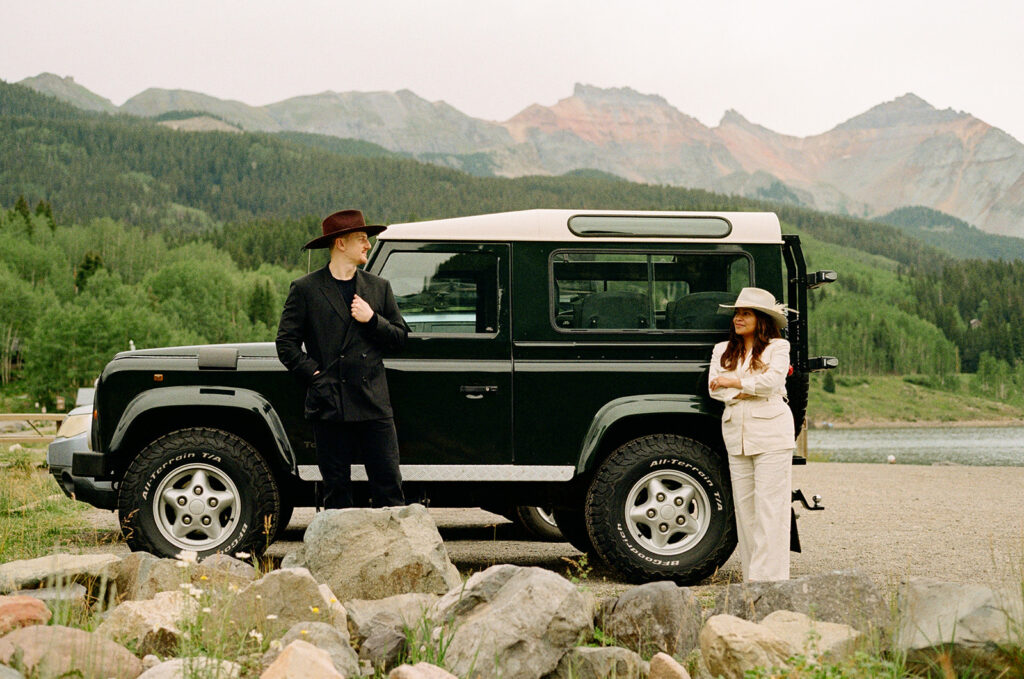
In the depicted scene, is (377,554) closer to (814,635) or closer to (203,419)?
(203,419)

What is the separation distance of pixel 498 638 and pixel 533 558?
4.46 m

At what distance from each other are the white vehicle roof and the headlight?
529 centimetres

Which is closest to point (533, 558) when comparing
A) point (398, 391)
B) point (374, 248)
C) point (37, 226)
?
point (398, 391)

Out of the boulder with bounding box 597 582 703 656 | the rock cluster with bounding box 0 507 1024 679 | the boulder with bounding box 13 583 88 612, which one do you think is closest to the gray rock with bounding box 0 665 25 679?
the rock cluster with bounding box 0 507 1024 679

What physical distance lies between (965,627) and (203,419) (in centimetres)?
513

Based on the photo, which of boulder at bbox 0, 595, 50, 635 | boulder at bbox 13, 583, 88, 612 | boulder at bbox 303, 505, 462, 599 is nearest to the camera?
boulder at bbox 0, 595, 50, 635

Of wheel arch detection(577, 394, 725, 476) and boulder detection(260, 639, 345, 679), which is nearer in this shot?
boulder detection(260, 639, 345, 679)

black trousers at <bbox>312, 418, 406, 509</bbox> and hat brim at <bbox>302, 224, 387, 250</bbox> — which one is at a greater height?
hat brim at <bbox>302, 224, 387, 250</bbox>

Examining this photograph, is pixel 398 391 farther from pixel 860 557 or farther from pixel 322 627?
pixel 860 557

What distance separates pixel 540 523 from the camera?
33.8 feet

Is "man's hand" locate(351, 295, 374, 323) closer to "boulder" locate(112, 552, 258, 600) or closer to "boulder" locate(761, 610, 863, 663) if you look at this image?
"boulder" locate(112, 552, 258, 600)

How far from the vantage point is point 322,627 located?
4.64 metres

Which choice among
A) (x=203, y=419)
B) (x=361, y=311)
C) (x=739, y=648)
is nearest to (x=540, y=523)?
(x=203, y=419)

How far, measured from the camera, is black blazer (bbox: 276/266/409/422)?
670 cm
